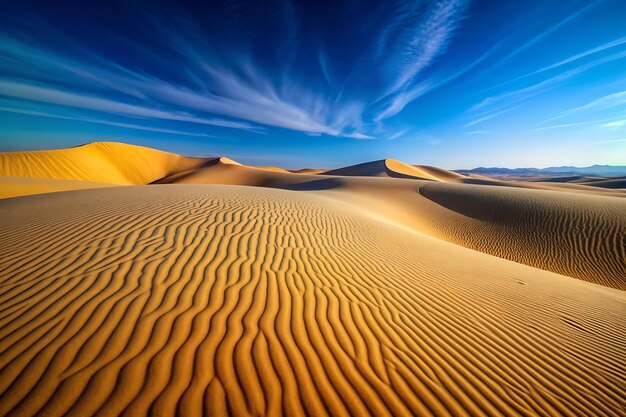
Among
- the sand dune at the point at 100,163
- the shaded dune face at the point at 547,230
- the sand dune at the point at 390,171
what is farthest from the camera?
the sand dune at the point at 390,171

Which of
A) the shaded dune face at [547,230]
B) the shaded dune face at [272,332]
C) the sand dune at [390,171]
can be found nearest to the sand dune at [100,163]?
the shaded dune face at [272,332]

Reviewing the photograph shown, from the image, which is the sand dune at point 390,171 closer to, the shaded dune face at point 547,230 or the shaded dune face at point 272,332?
the shaded dune face at point 547,230

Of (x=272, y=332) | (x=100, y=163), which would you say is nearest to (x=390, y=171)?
(x=100, y=163)

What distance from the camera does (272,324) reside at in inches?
103

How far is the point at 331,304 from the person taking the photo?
3146 millimetres

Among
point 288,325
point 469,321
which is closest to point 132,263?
point 288,325

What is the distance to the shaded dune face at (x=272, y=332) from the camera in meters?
1.86

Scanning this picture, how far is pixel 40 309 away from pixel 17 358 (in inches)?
30.0

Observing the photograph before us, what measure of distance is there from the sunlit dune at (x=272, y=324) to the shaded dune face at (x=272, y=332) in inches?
0.6

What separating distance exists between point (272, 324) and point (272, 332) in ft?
0.42

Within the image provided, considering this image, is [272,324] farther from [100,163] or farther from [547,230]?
[100,163]

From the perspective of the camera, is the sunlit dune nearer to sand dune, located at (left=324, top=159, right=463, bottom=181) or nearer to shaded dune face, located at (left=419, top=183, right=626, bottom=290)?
shaded dune face, located at (left=419, top=183, right=626, bottom=290)

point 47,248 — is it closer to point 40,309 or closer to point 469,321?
point 40,309

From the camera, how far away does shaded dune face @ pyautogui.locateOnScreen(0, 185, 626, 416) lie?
1.86 metres
